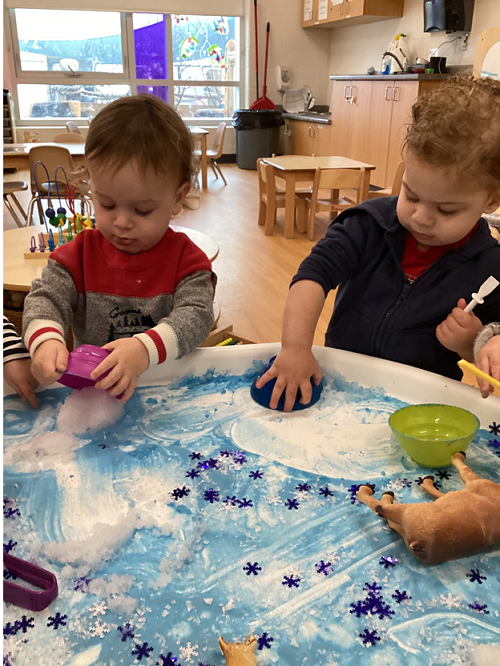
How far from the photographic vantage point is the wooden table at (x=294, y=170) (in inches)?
148

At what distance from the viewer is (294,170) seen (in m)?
3.71

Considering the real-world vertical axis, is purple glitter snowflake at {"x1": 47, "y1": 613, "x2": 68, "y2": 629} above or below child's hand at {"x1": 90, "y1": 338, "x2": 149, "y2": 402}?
below

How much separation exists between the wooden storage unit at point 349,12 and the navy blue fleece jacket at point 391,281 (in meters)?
5.31

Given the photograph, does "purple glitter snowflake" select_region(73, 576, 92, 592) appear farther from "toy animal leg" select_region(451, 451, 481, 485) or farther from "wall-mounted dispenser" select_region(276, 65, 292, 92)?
"wall-mounted dispenser" select_region(276, 65, 292, 92)

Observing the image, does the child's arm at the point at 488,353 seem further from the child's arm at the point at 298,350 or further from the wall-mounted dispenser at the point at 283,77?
the wall-mounted dispenser at the point at 283,77

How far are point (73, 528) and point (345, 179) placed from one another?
140 inches

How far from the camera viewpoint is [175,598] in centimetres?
47

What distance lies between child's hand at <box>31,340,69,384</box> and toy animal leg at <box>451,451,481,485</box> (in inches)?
18.7

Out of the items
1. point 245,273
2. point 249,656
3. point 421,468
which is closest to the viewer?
point 249,656

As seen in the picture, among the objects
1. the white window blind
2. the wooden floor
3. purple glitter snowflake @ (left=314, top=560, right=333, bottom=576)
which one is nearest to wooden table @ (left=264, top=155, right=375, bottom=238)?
the wooden floor

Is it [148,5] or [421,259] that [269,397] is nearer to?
[421,259]

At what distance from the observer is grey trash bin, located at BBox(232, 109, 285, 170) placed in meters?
6.55

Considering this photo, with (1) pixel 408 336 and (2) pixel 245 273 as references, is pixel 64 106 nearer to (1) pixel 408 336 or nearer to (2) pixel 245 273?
(2) pixel 245 273

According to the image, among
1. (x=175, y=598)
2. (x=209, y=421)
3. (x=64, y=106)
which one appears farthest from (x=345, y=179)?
(x=64, y=106)
